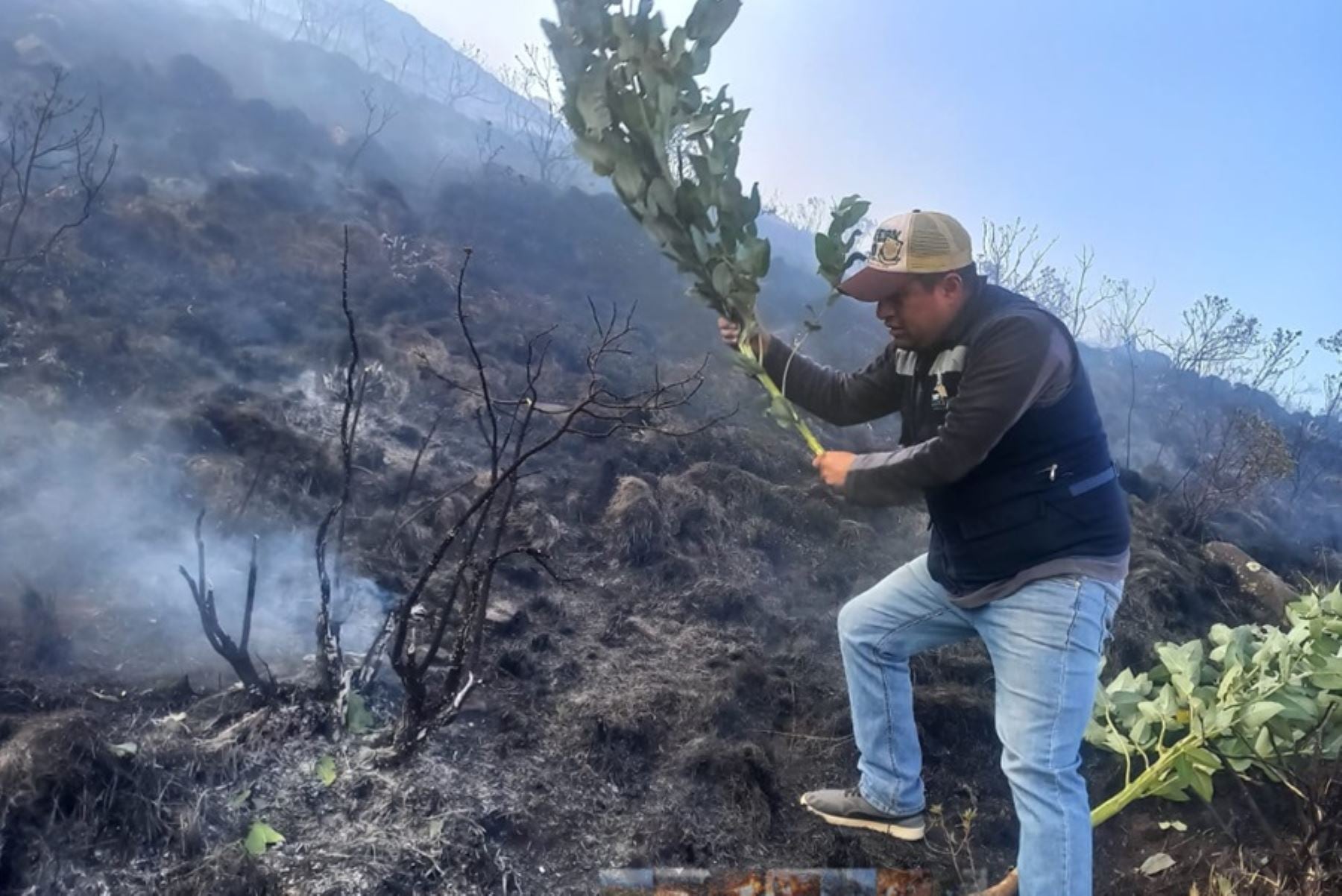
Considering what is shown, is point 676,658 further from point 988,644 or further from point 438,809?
point 988,644

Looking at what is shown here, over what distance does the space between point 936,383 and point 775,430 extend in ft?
20.8

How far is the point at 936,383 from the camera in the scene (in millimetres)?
2195

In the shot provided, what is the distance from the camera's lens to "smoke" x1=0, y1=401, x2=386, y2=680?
3.55 metres

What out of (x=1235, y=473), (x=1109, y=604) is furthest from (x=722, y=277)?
(x=1235, y=473)

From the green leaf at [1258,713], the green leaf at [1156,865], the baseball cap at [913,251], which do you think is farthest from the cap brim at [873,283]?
the green leaf at [1156,865]

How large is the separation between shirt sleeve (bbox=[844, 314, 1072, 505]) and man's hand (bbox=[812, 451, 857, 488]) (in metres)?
0.19

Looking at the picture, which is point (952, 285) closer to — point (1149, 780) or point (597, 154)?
point (597, 154)

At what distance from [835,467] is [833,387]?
1.43 feet

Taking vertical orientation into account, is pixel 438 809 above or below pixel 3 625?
above

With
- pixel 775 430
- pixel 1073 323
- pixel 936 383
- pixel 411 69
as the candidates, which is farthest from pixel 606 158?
pixel 411 69

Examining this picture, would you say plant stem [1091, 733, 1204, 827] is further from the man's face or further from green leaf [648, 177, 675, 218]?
green leaf [648, 177, 675, 218]

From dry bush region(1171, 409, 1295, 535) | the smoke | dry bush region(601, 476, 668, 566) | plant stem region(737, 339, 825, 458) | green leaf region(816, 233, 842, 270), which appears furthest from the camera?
dry bush region(1171, 409, 1295, 535)

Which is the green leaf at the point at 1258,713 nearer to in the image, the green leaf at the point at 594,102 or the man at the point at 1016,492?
the man at the point at 1016,492

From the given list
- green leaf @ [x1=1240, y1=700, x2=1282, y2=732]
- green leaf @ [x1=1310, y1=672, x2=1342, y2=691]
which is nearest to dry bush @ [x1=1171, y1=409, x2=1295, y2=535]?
green leaf @ [x1=1310, y1=672, x2=1342, y2=691]
